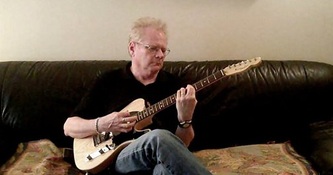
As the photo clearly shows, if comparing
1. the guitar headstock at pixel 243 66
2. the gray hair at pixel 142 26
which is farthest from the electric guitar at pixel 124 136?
the gray hair at pixel 142 26

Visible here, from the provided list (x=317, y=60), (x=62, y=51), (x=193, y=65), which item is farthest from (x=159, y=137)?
(x=317, y=60)

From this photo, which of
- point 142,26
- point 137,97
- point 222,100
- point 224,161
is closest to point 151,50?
point 142,26

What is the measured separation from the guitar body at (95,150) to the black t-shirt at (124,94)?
0.06 meters

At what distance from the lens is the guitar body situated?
1568 millimetres

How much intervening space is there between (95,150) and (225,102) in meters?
0.74

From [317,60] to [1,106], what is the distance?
1826mm

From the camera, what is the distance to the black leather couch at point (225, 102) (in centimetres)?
199

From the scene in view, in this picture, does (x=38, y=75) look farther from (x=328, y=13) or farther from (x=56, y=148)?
(x=328, y=13)

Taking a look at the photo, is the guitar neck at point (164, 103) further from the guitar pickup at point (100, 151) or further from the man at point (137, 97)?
the guitar pickup at point (100, 151)

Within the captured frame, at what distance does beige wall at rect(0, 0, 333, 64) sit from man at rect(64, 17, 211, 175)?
0.43 metres

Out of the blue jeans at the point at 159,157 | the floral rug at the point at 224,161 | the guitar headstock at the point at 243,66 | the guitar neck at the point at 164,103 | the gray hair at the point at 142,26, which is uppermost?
the gray hair at the point at 142,26

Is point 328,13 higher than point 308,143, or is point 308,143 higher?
point 328,13

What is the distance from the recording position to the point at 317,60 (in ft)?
7.47

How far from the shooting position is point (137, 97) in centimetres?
179
